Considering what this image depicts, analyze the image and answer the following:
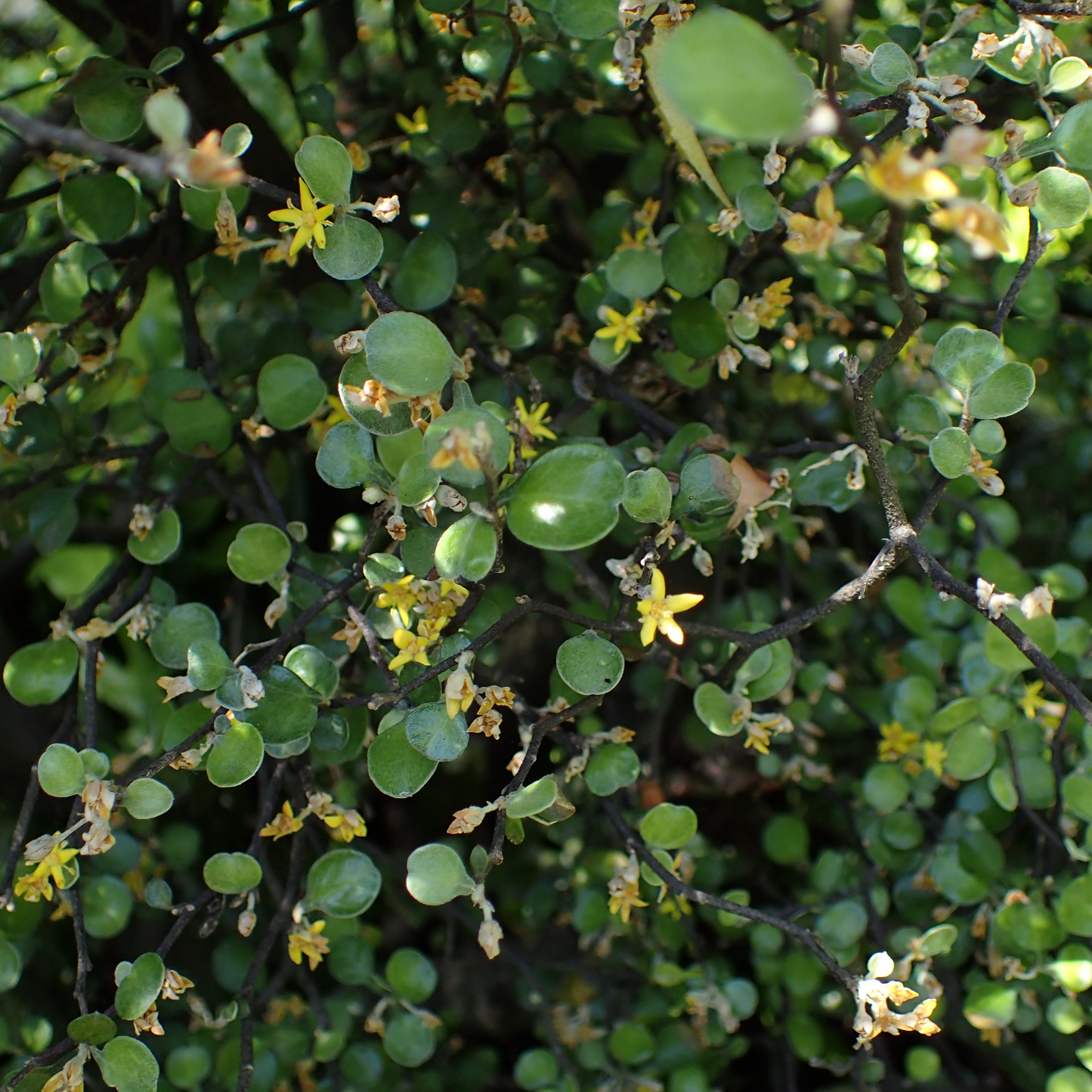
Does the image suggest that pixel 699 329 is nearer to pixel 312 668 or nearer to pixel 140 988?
pixel 312 668

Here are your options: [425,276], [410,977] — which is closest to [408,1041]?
[410,977]

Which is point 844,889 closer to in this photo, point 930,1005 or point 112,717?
point 930,1005

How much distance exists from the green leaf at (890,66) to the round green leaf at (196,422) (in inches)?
18.7

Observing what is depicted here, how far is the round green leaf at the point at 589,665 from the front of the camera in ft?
1.72

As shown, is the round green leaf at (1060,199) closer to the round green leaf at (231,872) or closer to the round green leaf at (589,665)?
the round green leaf at (589,665)

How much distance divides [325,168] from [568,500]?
0.23m

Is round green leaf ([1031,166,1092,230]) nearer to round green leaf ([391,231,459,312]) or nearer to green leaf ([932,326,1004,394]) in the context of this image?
green leaf ([932,326,1004,394])

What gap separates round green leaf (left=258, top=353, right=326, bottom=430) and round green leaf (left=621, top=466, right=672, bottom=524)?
9.7 inches

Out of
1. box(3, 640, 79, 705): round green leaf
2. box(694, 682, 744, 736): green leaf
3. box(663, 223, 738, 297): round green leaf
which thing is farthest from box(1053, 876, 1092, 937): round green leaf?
box(3, 640, 79, 705): round green leaf

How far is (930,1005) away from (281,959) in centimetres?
51

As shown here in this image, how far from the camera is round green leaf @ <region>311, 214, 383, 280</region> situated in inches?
21.3

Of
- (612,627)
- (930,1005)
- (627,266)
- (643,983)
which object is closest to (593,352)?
(627,266)

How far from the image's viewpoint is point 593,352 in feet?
2.32

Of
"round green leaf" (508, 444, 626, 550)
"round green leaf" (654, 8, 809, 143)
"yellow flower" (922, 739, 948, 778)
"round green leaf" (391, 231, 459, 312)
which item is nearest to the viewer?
"round green leaf" (654, 8, 809, 143)
